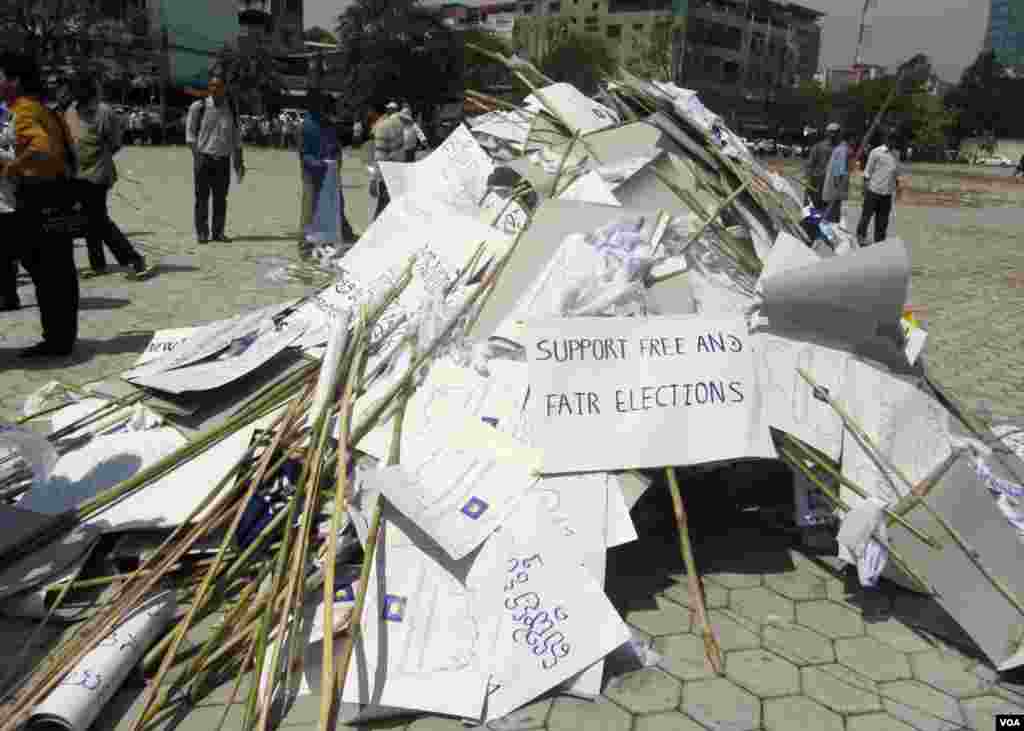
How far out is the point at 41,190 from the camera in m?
4.81

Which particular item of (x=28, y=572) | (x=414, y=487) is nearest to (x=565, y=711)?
(x=414, y=487)

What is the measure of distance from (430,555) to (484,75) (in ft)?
155

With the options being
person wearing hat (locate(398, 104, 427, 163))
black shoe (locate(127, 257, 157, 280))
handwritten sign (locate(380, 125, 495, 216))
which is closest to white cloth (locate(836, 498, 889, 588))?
handwritten sign (locate(380, 125, 495, 216))

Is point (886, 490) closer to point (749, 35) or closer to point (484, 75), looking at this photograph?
point (484, 75)

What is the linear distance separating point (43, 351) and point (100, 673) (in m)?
3.50

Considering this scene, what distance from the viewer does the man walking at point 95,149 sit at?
702 cm

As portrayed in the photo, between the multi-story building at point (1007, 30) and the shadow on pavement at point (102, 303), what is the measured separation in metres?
126

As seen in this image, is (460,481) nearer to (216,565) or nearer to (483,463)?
(483,463)

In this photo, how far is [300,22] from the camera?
2913 inches

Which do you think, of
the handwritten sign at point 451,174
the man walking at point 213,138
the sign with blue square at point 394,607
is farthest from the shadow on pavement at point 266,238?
the sign with blue square at point 394,607

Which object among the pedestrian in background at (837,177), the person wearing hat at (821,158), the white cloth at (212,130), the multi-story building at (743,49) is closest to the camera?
the white cloth at (212,130)

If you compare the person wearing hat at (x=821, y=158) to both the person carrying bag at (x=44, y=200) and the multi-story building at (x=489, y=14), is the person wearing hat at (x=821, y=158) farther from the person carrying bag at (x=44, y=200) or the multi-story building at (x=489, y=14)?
the multi-story building at (x=489, y=14)

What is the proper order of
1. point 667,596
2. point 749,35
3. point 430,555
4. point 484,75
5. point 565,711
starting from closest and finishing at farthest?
point 565,711
point 430,555
point 667,596
point 484,75
point 749,35

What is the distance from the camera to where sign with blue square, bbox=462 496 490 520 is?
2.78 metres
